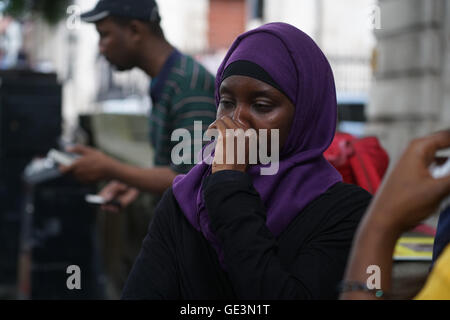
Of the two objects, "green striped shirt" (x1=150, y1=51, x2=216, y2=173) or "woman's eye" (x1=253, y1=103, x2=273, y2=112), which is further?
"green striped shirt" (x1=150, y1=51, x2=216, y2=173)

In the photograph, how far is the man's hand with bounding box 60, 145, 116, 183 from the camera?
3.53 m

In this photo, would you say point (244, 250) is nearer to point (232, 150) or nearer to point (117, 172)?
point (232, 150)

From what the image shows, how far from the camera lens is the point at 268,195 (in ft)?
5.50

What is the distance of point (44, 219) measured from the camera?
5.91 m

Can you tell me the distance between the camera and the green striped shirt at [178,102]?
3.03 metres

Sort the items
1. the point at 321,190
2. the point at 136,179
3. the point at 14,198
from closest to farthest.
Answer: the point at 321,190
the point at 136,179
the point at 14,198

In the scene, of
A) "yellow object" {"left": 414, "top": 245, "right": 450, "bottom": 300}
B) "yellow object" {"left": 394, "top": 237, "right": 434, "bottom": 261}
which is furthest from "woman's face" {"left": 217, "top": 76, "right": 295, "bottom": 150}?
"yellow object" {"left": 414, "top": 245, "right": 450, "bottom": 300}

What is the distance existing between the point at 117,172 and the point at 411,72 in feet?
19.5

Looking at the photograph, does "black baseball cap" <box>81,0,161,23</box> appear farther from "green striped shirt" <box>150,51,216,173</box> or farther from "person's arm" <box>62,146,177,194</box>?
"person's arm" <box>62,146,177,194</box>

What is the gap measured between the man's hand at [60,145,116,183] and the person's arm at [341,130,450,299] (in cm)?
249

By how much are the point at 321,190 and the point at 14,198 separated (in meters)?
5.84

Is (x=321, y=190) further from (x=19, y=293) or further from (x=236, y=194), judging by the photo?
(x=19, y=293)

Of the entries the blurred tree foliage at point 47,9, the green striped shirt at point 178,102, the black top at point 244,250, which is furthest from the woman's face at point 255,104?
the blurred tree foliage at point 47,9

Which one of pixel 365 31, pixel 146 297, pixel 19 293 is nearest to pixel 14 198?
pixel 19 293
